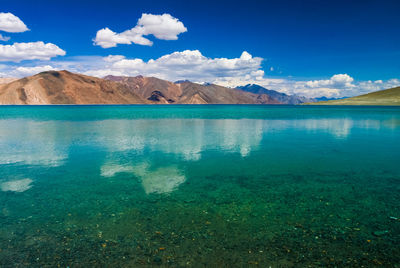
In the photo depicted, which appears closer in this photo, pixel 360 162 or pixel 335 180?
pixel 335 180

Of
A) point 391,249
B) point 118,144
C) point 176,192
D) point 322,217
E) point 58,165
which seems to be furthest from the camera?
point 118,144

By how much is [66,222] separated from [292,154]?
23325 millimetres

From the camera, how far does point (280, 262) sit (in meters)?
9.03

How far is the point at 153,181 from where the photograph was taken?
59.8ft

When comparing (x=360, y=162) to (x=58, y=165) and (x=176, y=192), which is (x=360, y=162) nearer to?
(x=176, y=192)

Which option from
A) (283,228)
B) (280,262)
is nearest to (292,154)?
(283,228)

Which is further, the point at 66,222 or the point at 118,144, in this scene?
the point at 118,144

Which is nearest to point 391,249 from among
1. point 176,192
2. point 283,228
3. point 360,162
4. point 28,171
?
point 283,228

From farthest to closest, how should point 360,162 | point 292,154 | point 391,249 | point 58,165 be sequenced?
point 292,154
point 360,162
point 58,165
point 391,249

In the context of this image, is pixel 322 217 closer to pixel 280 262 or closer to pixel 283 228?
pixel 283 228

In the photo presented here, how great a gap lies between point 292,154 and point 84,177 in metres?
21.1

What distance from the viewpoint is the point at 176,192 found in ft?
52.2

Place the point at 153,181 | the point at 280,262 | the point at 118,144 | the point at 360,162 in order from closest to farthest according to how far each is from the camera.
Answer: the point at 280,262
the point at 153,181
the point at 360,162
the point at 118,144

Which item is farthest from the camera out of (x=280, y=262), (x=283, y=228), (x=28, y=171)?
(x=28, y=171)
